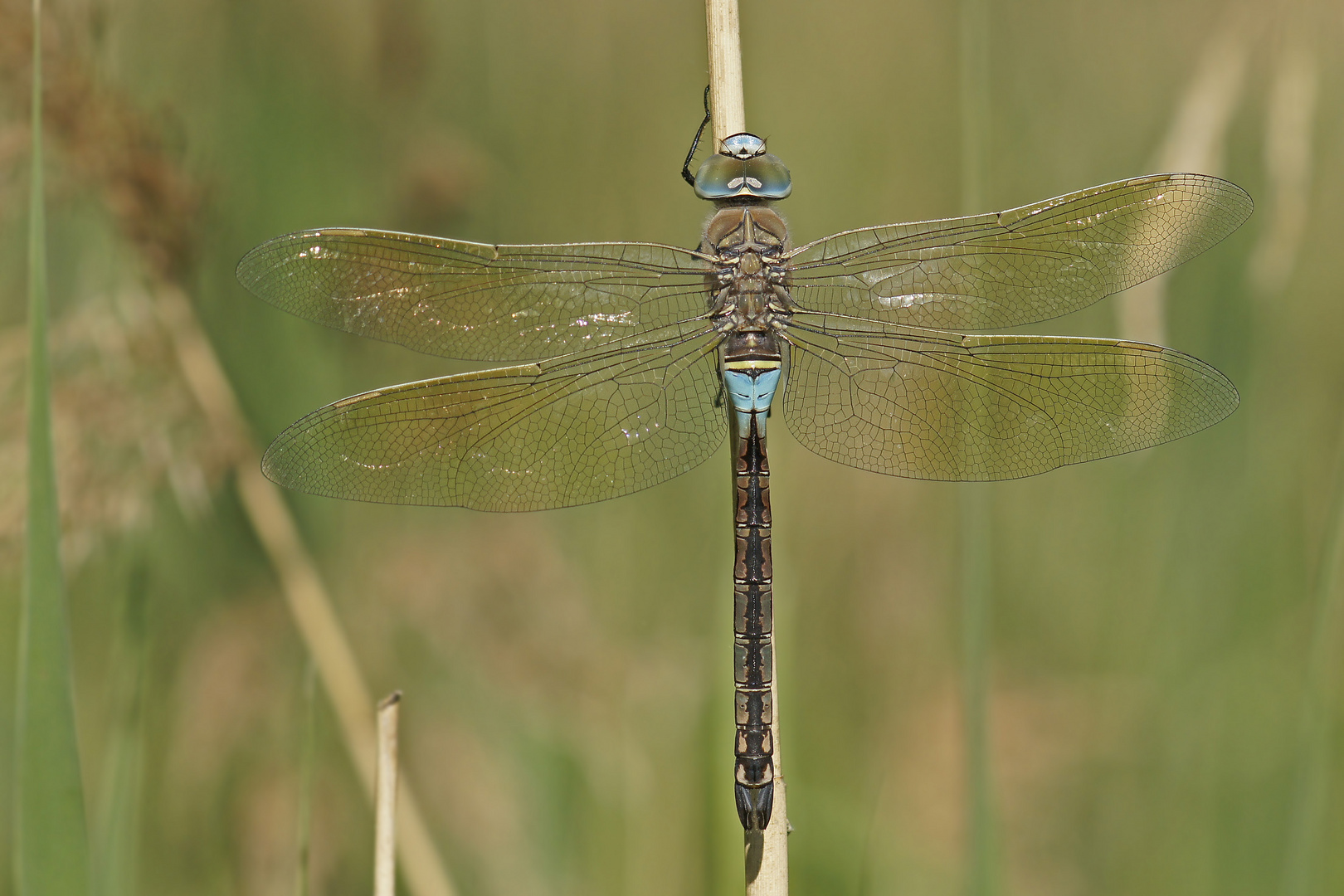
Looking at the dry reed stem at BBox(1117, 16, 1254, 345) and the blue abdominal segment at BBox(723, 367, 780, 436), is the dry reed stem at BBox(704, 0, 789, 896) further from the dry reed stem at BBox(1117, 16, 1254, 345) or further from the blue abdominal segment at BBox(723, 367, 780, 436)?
the dry reed stem at BBox(1117, 16, 1254, 345)

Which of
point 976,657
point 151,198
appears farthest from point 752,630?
point 151,198

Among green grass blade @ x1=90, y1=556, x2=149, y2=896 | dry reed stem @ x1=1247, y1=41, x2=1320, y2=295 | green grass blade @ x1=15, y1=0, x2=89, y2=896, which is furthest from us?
dry reed stem @ x1=1247, y1=41, x2=1320, y2=295

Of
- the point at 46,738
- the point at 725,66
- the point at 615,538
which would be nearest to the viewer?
the point at 46,738

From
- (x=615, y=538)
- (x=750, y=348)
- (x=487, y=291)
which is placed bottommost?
(x=615, y=538)

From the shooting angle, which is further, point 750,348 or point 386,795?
point 750,348

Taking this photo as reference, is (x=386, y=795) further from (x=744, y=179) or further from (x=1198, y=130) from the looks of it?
(x=1198, y=130)

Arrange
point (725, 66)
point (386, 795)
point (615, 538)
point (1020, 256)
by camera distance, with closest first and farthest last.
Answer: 1. point (386, 795)
2. point (725, 66)
3. point (1020, 256)
4. point (615, 538)

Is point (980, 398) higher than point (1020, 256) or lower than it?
lower

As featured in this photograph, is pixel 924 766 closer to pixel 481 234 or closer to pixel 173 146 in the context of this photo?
pixel 481 234

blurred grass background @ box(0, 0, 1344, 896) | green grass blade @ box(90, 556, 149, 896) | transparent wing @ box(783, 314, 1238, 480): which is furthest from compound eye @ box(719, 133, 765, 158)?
green grass blade @ box(90, 556, 149, 896)
